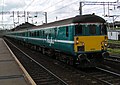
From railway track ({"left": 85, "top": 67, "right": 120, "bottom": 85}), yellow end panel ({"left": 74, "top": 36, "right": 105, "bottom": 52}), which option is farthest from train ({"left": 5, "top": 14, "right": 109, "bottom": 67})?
railway track ({"left": 85, "top": 67, "right": 120, "bottom": 85})

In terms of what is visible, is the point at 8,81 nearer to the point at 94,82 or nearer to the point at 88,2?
the point at 94,82

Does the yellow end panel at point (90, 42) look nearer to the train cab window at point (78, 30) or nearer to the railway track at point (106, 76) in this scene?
the train cab window at point (78, 30)

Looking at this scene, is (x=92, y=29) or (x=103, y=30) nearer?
(x=92, y=29)

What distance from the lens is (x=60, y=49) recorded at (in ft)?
55.3

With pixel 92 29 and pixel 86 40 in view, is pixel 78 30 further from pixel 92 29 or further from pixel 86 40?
pixel 92 29

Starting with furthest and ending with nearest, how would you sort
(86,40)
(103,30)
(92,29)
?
(103,30), (92,29), (86,40)

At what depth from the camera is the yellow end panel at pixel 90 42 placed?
1412 centimetres

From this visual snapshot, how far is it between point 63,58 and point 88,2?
19396 mm

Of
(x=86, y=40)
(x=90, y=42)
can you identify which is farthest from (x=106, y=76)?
(x=86, y=40)

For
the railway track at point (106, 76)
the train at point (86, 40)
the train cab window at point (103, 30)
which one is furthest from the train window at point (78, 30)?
the railway track at point (106, 76)

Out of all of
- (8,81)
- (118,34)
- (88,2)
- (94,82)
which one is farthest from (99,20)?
(118,34)

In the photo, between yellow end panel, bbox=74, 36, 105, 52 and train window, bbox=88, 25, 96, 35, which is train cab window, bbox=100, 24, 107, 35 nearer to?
yellow end panel, bbox=74, 36, 105, 52

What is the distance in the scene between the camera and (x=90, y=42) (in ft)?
47.1

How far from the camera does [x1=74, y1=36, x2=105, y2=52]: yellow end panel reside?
14.1 m
